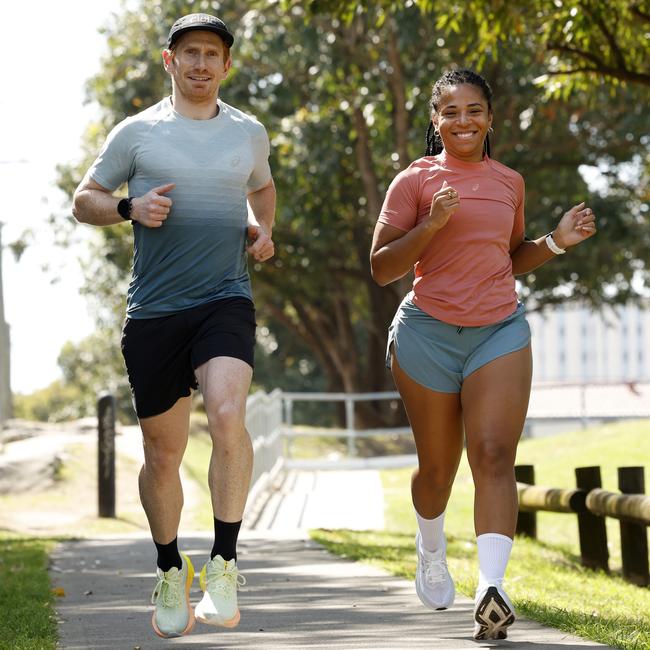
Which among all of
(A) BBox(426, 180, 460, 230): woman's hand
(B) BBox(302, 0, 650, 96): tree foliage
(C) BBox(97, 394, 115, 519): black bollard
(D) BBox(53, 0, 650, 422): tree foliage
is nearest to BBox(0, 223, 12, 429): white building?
(D) BBox(53, 0, 650, 422): tree foliage

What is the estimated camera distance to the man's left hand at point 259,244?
4.95 meters

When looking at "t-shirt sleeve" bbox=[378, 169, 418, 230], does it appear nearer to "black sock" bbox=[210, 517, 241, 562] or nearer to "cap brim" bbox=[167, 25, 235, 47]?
"cap brim" bbox=[167, 25, 235, 47]

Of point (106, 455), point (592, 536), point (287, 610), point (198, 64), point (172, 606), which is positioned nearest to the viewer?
point (172, 606)

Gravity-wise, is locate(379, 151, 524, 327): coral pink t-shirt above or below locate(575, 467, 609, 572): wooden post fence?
above

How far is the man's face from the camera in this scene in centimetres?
499

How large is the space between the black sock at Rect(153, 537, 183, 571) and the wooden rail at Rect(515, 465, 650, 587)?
12.6 ft

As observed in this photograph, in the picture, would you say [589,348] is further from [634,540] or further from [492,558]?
[492,558]

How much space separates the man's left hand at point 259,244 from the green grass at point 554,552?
6.06 ft

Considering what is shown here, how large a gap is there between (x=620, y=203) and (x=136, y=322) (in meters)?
22.5

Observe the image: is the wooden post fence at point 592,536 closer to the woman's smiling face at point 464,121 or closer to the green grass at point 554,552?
the green grass at point 554,552

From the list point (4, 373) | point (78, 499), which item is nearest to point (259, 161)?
point (78, 499)

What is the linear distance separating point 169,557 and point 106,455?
990 centimetres

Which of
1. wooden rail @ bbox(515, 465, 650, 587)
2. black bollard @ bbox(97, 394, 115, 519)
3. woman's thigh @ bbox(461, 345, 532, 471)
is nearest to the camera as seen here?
woman's thigh @ bbox(461, 345, 532, 471)

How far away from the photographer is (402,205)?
5.20 m
